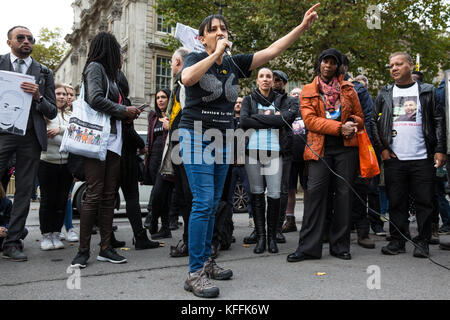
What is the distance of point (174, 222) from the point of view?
7.14 m

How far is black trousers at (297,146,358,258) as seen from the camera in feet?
14.5

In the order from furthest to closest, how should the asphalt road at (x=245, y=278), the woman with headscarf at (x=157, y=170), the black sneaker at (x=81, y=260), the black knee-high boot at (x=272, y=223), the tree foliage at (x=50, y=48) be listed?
the tree foliage at (x=50, y=48), the woman with headscarf at (x=157, y=170), the black knee-high boot at (x=272, y=223), the black sneaker at (x=81, y=260), the asphalt road at (x=245, y=278)

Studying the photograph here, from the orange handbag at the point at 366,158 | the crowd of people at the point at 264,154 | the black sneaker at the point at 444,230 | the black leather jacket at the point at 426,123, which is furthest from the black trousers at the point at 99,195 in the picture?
the black sneaker at the point at 444,230

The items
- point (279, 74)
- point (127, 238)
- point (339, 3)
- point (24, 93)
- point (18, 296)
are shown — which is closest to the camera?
point (18, 296)

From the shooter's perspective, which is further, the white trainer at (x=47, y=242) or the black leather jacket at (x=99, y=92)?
the white trainer at (x=47, y=242)

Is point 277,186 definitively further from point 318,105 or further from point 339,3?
point 339,3

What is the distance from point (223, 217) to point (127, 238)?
1.80 m

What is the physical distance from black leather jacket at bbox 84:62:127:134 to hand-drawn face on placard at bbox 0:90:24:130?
0.84 metres

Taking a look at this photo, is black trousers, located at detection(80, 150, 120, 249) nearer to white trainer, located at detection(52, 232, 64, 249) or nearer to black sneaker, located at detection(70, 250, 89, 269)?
black sneaker, located at detection(70, 250, 89, 269)

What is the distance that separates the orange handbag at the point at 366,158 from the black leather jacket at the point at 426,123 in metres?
0.35

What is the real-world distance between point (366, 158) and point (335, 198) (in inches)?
21.0

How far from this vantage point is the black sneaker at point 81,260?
150 inches

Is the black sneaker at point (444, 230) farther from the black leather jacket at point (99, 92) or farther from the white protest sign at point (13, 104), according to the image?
the white protest sign at point (13, 104)
